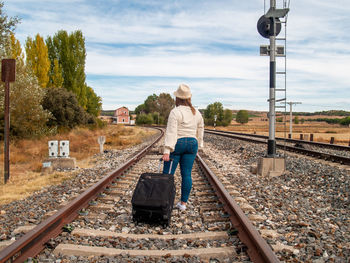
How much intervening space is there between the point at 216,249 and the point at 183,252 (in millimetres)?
353

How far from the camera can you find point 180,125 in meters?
4.62

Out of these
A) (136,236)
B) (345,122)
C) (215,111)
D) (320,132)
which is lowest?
(136,236)

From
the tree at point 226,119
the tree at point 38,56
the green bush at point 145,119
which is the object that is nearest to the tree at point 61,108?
the tree at point 38,56

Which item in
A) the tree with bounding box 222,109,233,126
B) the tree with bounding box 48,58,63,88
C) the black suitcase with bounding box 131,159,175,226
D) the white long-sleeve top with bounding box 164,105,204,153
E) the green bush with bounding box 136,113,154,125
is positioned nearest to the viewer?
the black suitcase with bounding box 131,159,175,226

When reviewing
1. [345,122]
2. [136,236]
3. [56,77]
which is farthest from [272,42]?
[345,122]

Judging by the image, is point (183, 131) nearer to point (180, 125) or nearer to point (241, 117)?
point (180, 125)

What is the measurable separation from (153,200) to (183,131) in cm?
106

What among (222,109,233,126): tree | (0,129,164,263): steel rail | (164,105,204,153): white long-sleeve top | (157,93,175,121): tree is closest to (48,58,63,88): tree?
(0,129,164,263): steel rail

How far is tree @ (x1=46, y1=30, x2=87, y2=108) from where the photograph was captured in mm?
36906

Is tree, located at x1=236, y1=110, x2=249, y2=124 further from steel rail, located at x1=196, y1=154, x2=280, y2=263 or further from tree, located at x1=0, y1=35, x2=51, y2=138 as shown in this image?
steel rail, located at x1=196, y1=154, x2=280, y2=263

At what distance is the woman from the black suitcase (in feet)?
1.15

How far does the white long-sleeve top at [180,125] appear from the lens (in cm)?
448

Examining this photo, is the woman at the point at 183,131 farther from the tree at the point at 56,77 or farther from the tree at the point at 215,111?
the tree at the point at 215,111

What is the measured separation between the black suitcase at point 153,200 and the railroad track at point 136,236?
0.47 ft
